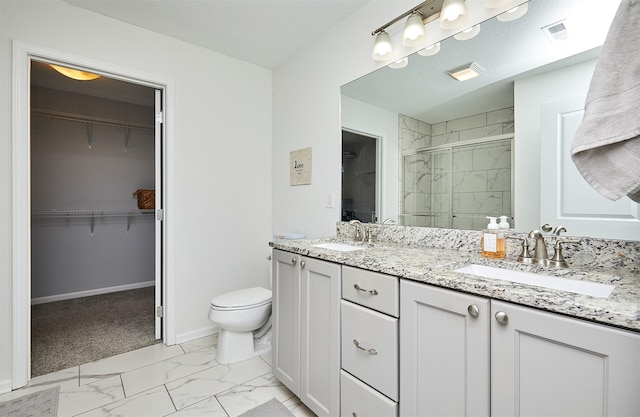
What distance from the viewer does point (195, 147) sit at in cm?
247

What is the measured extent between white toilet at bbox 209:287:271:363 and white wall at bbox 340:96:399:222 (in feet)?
3.43

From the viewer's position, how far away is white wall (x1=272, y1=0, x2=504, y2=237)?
1.97 meters

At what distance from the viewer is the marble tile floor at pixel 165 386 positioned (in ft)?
5.28

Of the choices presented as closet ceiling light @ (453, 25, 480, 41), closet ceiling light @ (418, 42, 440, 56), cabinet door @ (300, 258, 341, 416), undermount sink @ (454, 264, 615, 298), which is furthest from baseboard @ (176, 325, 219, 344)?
closet ceiling light @ (453, 25, 480, 41)

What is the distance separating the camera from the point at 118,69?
2145 mm

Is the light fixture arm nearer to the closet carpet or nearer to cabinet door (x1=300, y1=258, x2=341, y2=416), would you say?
cabinet door (x1=300, y1=258, x2=341, y2=416)

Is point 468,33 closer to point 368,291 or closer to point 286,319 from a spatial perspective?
point 368,291

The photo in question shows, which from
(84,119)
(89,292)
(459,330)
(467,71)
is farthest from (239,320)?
(84,119)

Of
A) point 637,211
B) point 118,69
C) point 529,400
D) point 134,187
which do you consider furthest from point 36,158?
point 637,211

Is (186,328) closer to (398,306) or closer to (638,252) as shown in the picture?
(398,306)

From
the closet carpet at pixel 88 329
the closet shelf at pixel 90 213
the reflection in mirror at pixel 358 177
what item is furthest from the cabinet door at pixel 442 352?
the closet shelf at pixel 90 213

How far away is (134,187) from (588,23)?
14.4 feet

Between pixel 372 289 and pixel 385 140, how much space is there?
A: 1087mm

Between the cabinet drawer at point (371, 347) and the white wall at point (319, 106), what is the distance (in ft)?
3.33
